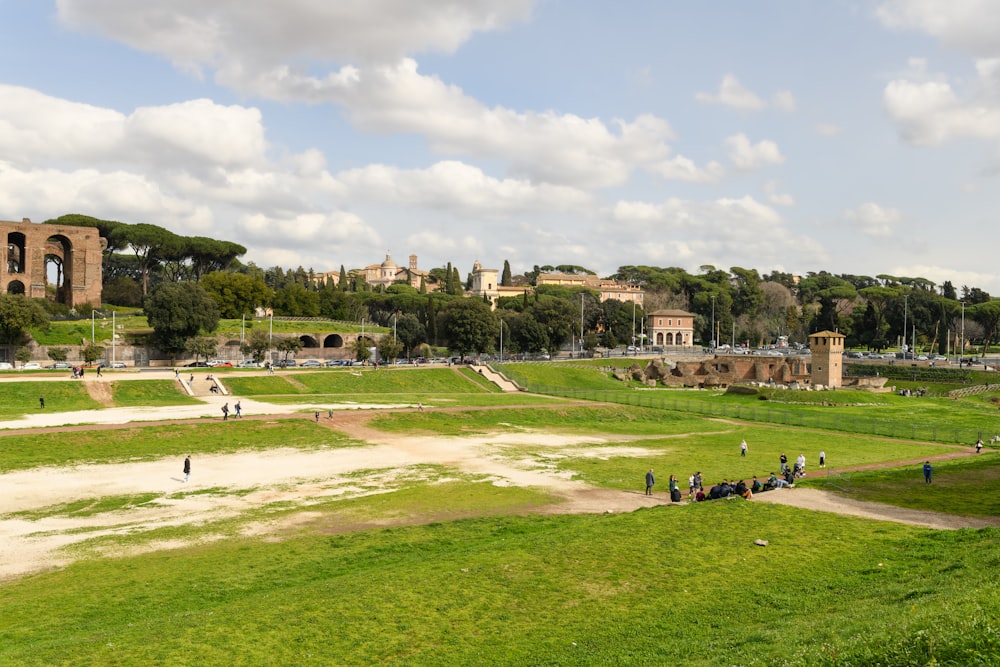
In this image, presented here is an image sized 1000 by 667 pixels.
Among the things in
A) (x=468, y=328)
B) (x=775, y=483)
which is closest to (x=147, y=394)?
(x=468, y=328)

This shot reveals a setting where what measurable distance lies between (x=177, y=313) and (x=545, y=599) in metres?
71.9

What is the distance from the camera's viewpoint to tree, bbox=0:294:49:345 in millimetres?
69188

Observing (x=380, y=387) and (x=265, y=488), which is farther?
(x=380, y=387)

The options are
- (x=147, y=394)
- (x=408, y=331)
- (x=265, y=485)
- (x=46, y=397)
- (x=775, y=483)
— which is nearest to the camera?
(x=775, y=483)

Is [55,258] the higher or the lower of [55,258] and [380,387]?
the higher

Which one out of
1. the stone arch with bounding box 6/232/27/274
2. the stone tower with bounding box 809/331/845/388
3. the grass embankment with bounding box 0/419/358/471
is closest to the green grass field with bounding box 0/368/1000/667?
the grass embankment with bounding box 0/419/358/471

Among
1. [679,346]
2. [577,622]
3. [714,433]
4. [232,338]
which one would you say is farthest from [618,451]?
[679,346]

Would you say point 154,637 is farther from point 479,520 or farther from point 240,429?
point 240,429

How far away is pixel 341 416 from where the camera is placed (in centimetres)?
4856

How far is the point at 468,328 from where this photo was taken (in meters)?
89.6

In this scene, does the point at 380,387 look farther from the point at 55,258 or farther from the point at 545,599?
the point at 55,258

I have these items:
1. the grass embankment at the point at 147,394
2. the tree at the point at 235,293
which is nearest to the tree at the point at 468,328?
the tree at the point at 235,293

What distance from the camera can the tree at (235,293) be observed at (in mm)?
99125

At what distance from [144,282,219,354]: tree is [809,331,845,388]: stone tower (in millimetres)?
71006
